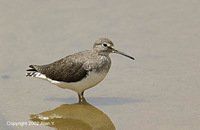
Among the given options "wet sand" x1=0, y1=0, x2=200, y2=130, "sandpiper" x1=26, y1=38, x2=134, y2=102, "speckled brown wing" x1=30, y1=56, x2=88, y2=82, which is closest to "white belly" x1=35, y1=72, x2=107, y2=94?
"sandpiper" x1=26, y1=38, x2=134, y2=102

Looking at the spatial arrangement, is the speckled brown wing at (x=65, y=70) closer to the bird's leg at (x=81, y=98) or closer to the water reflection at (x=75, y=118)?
the bird's leg at (x=81, y=98)

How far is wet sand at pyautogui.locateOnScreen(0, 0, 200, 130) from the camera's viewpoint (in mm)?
10515

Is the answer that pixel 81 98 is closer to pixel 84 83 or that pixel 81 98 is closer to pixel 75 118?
pixel 84 83

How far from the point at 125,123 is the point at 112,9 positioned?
7.06 m

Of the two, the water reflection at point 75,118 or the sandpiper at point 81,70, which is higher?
the sandpiper at point 81,70

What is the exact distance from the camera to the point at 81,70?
11109 mm

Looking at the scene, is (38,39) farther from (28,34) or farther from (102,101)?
(102,101)

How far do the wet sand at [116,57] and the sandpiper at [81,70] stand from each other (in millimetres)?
470

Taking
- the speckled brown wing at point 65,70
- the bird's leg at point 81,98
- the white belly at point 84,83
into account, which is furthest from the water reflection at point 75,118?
the speckled brown wing at point 65,70

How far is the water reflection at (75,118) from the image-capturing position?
998 centimetres

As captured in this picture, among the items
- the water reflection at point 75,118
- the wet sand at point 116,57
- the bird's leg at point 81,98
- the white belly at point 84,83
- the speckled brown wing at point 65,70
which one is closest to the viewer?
the water reflection at point 75,118

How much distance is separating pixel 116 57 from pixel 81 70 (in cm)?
270

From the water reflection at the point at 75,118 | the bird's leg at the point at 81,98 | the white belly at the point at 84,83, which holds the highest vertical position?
the white belly at the point at 84,83

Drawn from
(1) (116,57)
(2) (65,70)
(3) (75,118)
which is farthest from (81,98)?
(1) (116,57)
